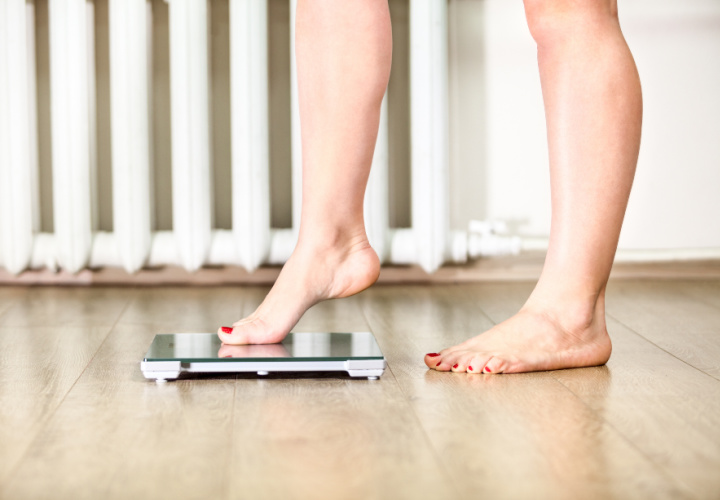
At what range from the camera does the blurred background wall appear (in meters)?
1.99

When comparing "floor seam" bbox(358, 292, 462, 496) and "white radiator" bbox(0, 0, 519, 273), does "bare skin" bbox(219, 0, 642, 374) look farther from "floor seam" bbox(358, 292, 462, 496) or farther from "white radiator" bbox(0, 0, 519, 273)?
"white radiator" bbox(0, 0, 519, 273)

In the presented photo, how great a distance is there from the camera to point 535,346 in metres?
0.96

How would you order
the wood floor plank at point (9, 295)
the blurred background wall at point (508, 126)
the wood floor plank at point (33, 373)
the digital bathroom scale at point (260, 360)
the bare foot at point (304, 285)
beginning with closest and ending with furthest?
the wood floor plank at point (33, 373) < the digital bathroom scale at point (260, 360) < the bare foot at point (304, 285) < the wood floor plank at point (9, 295) < the blurred background wall at point (508, 126)

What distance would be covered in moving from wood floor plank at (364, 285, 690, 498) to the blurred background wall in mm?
1028

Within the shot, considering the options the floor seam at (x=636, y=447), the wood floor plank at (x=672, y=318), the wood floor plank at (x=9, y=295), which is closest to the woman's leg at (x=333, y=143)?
the floor seam at (x=636, y=447)

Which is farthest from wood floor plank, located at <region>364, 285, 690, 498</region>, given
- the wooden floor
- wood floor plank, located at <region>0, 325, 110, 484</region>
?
wood floor plank, located at <region>0, 325, 110, 484</region>

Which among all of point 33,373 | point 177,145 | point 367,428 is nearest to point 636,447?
point 367,428

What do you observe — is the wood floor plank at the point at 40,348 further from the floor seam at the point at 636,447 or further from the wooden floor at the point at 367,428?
the floor seam at the point at 636,447

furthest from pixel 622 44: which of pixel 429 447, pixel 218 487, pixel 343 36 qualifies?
pixel 218 487

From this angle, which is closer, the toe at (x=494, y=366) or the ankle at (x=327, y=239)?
the toe at (x=494, y=366)

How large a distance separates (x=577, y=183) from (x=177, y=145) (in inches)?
40.4

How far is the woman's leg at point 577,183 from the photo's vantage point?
94 centimetres

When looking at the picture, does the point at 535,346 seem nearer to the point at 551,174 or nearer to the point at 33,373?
the point at 551,174

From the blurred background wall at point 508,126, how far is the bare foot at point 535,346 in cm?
106
